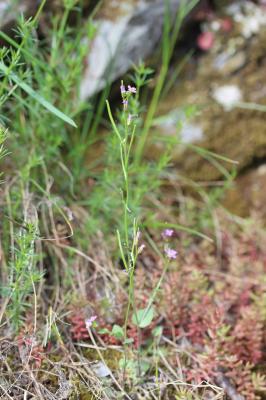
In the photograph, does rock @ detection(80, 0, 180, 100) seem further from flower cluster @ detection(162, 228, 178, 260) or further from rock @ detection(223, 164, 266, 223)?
flower cluster @ detection(162, 228, 178, 260)

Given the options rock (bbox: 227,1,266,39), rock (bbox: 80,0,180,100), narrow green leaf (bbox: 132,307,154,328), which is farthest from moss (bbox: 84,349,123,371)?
rock (bbox: 227,1,266,39)

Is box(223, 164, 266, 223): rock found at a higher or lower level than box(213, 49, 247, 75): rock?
lower

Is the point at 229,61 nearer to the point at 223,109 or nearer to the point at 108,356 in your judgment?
the point at 223,109

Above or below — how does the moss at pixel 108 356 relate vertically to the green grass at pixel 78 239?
below

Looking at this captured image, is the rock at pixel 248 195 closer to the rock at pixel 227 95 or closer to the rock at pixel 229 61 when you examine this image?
the rock at pixel 227 95

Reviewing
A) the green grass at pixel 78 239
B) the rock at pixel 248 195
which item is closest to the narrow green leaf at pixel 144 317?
the green grass at pixel 78 239

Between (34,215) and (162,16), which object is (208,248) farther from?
(162,16)

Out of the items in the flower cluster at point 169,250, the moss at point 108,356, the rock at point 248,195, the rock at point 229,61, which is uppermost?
the rock at point 229,61

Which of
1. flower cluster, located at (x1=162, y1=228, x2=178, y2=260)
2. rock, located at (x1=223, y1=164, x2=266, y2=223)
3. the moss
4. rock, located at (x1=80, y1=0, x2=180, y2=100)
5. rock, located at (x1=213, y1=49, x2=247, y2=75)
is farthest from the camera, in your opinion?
rock, located at (x1=213, y1=49, x2=247, y2=75)
